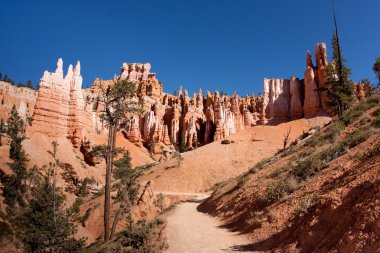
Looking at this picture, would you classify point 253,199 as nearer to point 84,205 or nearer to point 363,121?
point 363,121

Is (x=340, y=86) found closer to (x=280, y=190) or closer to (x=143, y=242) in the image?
(x=280, y=190)

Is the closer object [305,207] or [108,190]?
[305,207]

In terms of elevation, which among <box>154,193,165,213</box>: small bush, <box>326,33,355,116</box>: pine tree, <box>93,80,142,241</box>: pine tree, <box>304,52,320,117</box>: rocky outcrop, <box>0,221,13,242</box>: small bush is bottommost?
<box>0,221,13,242</box>: small bush

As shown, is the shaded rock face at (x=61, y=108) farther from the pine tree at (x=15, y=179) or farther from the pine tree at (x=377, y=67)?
the pine tree at (x=377, y=67)

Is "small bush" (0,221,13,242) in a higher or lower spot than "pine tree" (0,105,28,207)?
lower

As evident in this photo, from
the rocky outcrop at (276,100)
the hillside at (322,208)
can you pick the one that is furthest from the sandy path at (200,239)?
the rocky outcrop at (276,100)

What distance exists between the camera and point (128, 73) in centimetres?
12306

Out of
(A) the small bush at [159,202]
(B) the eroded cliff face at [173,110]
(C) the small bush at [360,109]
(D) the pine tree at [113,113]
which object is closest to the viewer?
(D) the pine tree at [113,113]

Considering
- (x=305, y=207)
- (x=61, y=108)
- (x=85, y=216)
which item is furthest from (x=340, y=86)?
(x=61, y=108)

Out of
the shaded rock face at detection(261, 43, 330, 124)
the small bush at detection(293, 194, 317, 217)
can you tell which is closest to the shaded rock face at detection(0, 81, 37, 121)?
the shaded rock face at detection(261, 43, 330, 124)

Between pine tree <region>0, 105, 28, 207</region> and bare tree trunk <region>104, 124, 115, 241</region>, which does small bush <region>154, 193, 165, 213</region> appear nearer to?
bare tree trunk <region>104, 124, 115, 241</region>

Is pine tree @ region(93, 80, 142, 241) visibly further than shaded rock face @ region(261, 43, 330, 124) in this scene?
No

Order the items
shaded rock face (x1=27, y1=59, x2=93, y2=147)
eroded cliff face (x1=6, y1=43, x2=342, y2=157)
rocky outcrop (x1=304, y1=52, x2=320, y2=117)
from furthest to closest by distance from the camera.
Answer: rocky outcrop (x1=304, y1=52, x2=320, y2=117) → eroded cliff face (x1=6, y1=43, x2=342, y2=157) → shaded rock face (x1=27, y1=59, x2=93, y2=147)

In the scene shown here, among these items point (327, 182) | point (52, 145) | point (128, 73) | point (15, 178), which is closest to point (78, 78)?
point (52, 145)
